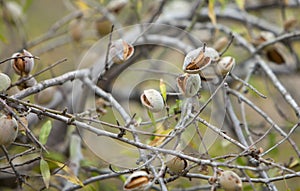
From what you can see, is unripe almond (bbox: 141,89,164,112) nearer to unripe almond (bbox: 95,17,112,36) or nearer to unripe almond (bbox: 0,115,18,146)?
unripe almond (bbox: 0,115,18,146)

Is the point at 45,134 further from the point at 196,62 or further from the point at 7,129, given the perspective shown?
the point at 196,62

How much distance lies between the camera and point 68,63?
67.1 inches

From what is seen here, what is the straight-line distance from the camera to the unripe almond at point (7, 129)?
71 cm

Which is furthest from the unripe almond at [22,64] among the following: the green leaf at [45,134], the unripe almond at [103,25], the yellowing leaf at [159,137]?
the unripe almond at [103,25]

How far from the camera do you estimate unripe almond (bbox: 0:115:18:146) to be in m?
0.71

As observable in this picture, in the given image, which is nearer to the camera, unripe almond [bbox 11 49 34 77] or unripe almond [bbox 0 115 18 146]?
unripe almond [bbox 0 115 18 146]

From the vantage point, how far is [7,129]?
0.71 meters

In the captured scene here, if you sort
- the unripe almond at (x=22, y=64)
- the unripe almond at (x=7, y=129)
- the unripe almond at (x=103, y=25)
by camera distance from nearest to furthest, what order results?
the unripe almond at (x=7, y=129)
the unripe almond at (x=22, y=64)
the unripe almond at (x=103, y=25)

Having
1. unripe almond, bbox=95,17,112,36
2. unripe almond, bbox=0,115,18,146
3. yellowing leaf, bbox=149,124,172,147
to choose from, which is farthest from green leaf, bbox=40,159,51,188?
unripe almond, bbox=95,17,112,36

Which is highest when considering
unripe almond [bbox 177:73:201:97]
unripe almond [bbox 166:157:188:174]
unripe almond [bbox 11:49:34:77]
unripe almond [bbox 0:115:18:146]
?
unripe almond [bbox 11:49:34:77]

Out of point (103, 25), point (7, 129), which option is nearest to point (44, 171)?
point (7, 129)

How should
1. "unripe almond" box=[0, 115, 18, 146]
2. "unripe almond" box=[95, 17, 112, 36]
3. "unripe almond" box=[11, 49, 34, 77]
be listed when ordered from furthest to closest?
1. "unripe almond" box=[95, 17, 112, 36]
2. "unripe almond" box=[11, 49, 34, 77]
3. "unripe almond" box=[0, 115, 18, 146]

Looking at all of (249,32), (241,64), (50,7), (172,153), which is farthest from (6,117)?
(50,7)

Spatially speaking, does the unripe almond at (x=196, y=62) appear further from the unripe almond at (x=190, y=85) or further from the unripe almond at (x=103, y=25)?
the unripe almond at (x=103, y=25)
